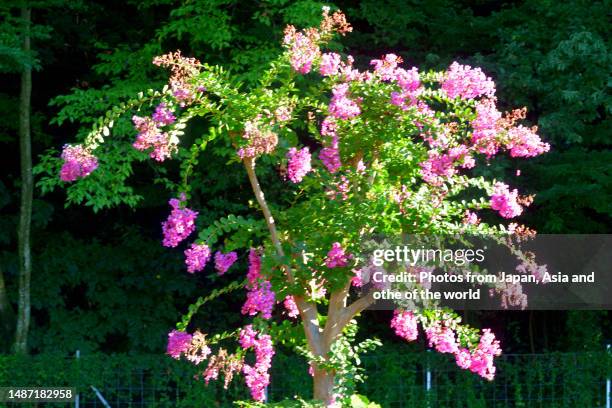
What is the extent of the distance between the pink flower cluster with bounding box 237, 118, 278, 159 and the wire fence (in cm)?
422

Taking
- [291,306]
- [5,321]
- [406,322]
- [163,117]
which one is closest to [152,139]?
[163,117]

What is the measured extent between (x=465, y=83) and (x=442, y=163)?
454 millimetres

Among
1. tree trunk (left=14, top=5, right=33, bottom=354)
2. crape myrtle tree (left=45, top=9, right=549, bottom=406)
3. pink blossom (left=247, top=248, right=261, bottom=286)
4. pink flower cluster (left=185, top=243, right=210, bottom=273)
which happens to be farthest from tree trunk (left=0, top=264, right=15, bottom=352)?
pink flower cluster (left=185, top=243, right=210, bottom=273)

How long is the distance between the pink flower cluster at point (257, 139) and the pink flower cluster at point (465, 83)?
42.7 inches

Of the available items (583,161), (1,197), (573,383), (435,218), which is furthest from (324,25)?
(1,197)

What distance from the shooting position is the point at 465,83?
18.9ft

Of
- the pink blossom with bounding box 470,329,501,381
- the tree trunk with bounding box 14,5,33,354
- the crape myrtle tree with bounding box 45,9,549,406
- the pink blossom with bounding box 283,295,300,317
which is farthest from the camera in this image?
the tree trunk with bounding box 14,5,33,354

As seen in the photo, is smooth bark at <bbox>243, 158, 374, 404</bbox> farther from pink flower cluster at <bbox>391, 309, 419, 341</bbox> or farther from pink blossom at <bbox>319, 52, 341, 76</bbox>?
pink blossom at <bbox>319, 52, 341, 76</bbox>

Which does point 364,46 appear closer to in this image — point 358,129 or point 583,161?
point 583,161

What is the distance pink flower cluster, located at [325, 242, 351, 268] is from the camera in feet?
18.5

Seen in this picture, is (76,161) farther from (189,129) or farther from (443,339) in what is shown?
(189,129)

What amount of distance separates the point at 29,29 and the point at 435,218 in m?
5.43

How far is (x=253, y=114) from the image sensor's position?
5453 mm

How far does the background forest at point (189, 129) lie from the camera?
9.59 m
